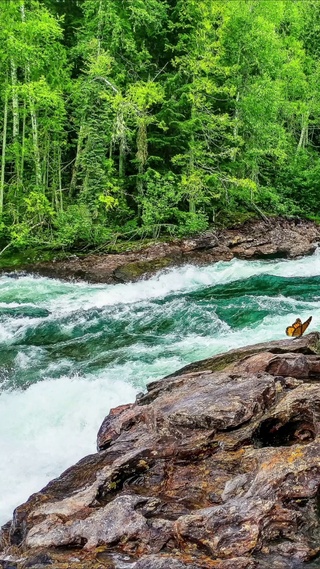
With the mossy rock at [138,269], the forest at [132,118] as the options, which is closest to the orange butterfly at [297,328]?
the mossy rock at [138,269]

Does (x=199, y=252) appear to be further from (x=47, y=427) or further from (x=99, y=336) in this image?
(x=47, y=427)

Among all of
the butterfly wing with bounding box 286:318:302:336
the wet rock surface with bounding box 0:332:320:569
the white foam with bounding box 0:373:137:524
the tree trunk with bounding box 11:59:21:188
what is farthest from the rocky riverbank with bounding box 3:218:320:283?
the wet rock surface with bounding box 0:332:320:569

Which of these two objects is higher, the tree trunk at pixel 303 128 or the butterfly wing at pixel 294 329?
the tree trunk at pixel 303 128

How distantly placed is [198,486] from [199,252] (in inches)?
550

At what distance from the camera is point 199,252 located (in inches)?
723

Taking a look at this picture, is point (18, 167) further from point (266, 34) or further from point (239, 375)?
point (239, 375)

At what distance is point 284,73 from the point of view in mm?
26000

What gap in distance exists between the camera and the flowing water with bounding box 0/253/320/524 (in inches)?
284

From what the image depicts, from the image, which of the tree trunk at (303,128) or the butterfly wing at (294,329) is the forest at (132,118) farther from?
the butterfly wing at (294,329)

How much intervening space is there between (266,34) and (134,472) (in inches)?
821

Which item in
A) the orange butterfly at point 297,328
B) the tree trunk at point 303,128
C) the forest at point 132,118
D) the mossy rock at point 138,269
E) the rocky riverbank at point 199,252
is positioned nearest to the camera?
the orange butterfly at point 297,328

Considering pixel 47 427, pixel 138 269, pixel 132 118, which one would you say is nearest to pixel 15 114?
pixel 132 118

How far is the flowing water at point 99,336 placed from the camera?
284 inches

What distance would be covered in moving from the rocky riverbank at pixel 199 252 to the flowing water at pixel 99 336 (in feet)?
1.86
